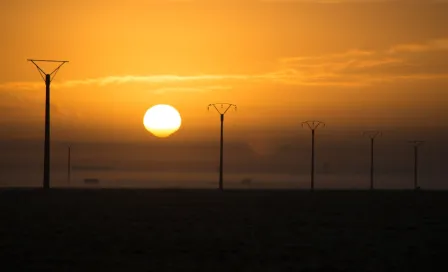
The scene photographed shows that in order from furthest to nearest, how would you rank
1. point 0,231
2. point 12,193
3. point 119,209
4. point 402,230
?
point 12,193, point 119,209, point 402,230, point 0,231

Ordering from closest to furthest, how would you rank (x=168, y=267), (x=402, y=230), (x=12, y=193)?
1. (x=168, y=267)
2. (x=402, y=230)
3. (x=12, y=193)

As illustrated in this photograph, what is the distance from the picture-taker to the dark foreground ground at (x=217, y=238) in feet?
136

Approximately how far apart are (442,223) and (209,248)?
25340 mm

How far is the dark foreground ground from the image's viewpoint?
1631 inches

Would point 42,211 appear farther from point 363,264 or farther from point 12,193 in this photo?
point 363,264

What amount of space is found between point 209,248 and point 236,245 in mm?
2162

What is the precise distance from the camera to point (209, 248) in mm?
47781

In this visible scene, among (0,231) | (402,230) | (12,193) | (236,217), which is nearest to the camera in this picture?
(0,231)

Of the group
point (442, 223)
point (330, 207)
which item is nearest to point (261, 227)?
point (442, 223)

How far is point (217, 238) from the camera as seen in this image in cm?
5334

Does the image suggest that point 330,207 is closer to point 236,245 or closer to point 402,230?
point 402,230

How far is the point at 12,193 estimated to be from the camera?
107 meters

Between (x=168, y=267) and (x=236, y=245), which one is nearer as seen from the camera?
(x=168, y=267)

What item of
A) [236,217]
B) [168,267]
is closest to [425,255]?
[168,267]
